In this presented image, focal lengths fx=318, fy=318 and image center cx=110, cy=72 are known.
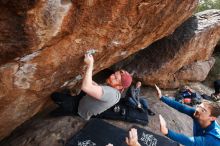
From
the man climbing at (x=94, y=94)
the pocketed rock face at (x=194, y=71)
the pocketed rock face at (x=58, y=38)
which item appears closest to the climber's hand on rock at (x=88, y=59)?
the man climbing at (x=94, y=94)

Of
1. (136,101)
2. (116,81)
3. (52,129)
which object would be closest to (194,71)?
(136,101)

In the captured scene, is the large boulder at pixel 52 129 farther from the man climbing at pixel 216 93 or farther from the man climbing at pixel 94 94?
the man climbing at pixel 216 93

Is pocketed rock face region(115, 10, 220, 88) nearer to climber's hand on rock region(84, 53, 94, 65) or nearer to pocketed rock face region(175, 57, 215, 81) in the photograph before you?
pocketed rock face region(175, 57, 215, 81)

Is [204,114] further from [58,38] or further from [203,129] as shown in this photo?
[58,38]

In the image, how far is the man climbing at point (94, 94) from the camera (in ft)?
14.6

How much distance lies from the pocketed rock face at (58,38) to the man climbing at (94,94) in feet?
0.90

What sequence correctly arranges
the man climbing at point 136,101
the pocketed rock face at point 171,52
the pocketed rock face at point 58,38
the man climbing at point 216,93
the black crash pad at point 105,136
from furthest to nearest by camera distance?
1. the man climbing at point 216,93
2. the pocketed rock face at point 171,52
3. the man climbing at point 136,101
4. the black crash pad at point 105,136
5. the pocketed rock face at point 58,38

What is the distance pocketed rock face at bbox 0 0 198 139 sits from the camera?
3.62 m

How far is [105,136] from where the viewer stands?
6.31 metres

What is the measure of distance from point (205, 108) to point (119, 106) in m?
2.65

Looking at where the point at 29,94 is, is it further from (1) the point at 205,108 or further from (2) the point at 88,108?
(1) the point at 205,108

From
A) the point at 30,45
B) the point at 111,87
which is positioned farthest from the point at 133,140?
the point at 30,45

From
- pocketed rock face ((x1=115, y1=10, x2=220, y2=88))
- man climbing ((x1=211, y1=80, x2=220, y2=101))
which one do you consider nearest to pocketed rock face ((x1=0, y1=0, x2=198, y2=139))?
pocketed rock face ((x1=115, y1=10, x2=220, y2=88))

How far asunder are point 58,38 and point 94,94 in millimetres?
974
